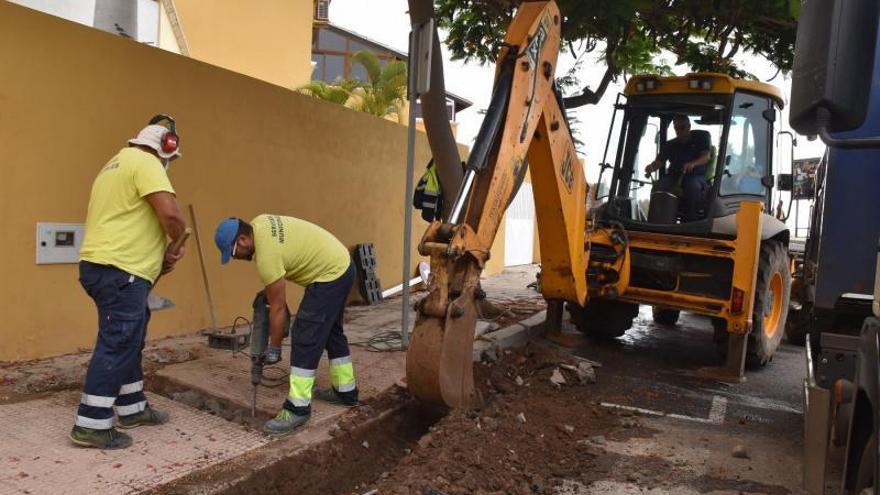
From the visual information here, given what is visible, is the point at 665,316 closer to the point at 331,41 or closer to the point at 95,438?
the point at 95,438

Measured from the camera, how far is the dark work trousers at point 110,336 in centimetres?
396

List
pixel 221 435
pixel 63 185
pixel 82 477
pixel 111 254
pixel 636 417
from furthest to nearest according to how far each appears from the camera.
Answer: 1. pixel 636 417
2. pixel 63 185
3. pixel 221 435
4. pixel 111 254
5. pixel 82 477

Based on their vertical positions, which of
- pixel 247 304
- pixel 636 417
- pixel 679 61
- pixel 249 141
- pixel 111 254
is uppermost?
pixel 679 61

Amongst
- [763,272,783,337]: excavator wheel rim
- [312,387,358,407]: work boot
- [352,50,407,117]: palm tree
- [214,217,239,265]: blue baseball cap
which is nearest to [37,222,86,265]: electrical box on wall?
[214,217,239,265]: blue baseball cap

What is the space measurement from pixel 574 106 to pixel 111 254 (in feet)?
21.0

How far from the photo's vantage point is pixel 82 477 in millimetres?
3613

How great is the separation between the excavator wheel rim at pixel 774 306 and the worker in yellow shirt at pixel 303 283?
191 inches

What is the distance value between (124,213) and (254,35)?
48.9 ft

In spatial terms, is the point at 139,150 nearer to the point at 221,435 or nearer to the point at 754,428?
the point at 221,435

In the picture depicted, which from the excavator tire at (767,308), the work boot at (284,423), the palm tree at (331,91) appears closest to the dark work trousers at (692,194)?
the excavator tire at (767,308)

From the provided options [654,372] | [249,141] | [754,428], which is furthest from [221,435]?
[654,372]

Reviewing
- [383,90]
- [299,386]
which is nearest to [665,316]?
[299,386]

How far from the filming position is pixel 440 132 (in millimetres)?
7480

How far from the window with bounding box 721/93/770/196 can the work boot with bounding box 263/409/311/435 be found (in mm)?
4810
